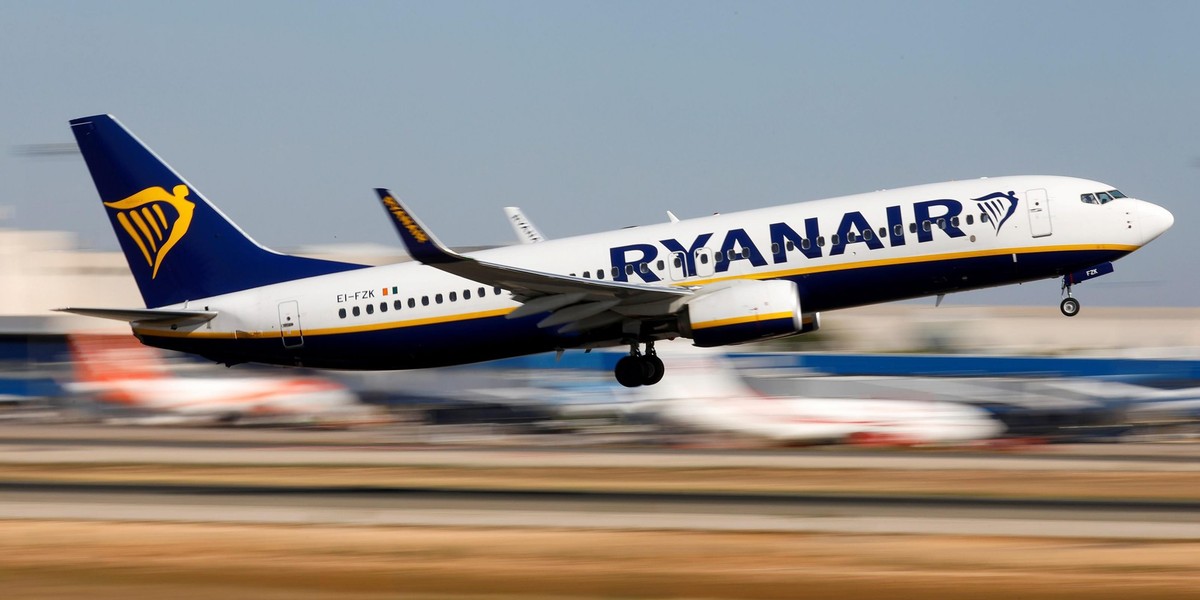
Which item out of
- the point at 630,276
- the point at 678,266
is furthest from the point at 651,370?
the point at 678,266

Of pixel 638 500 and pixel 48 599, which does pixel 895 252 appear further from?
pixel 48 599

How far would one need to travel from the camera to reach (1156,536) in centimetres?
2169

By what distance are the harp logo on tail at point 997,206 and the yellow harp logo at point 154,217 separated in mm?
19779

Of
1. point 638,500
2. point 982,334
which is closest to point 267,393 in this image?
point 638,500

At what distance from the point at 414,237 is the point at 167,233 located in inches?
412

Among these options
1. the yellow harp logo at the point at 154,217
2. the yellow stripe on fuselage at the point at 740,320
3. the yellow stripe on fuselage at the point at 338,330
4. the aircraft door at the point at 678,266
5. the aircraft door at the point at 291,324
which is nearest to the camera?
the yellow stripe on fuselage at the point at 740,320

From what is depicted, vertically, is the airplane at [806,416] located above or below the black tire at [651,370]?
below

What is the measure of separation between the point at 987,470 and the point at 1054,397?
36.5 feet

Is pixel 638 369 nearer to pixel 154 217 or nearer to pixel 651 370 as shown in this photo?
pixel 651 370

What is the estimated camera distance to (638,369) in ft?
105

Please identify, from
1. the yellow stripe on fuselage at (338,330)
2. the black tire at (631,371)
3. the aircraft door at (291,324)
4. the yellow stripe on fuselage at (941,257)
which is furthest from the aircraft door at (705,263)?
the aircraft door at (291,324)

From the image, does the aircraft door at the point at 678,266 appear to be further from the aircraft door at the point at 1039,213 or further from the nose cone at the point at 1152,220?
the nose cone at the point at 1152,220

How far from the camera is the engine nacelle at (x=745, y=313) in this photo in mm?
28438

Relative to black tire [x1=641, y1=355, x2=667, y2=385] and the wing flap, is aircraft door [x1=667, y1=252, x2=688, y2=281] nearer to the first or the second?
the wing flap
